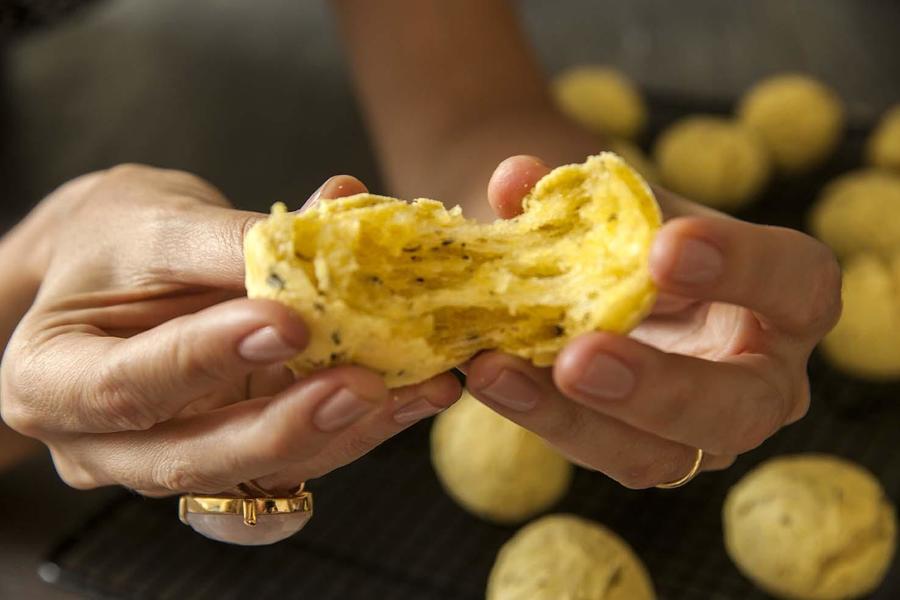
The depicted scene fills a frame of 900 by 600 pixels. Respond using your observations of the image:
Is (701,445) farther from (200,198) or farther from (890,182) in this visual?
(890,182)

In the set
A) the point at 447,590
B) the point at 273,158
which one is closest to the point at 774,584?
the point at 447,590

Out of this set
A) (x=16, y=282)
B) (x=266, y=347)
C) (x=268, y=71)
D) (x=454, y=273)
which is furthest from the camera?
(x=268, y=71)

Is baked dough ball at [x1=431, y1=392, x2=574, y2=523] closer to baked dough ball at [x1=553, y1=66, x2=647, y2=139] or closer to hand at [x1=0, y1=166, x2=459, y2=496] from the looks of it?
hand at [x1=0, y1=166, x2=459, y2=496]

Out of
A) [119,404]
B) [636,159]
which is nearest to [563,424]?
[119,404]

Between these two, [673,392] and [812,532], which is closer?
[673,392]

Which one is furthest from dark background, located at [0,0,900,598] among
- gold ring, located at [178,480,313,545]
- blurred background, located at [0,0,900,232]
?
gold ring, located at [178,480,313,545]

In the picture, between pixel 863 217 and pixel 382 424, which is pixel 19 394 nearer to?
pixel 382 424

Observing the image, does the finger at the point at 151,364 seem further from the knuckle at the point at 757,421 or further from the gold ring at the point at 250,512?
the knuckle at the point at 757,421

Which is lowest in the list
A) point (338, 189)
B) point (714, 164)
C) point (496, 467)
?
point (496, 467)

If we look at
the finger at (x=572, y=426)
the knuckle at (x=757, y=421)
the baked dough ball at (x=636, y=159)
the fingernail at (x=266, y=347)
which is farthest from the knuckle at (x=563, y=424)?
the baked dough ball at (x=636, y=159)
